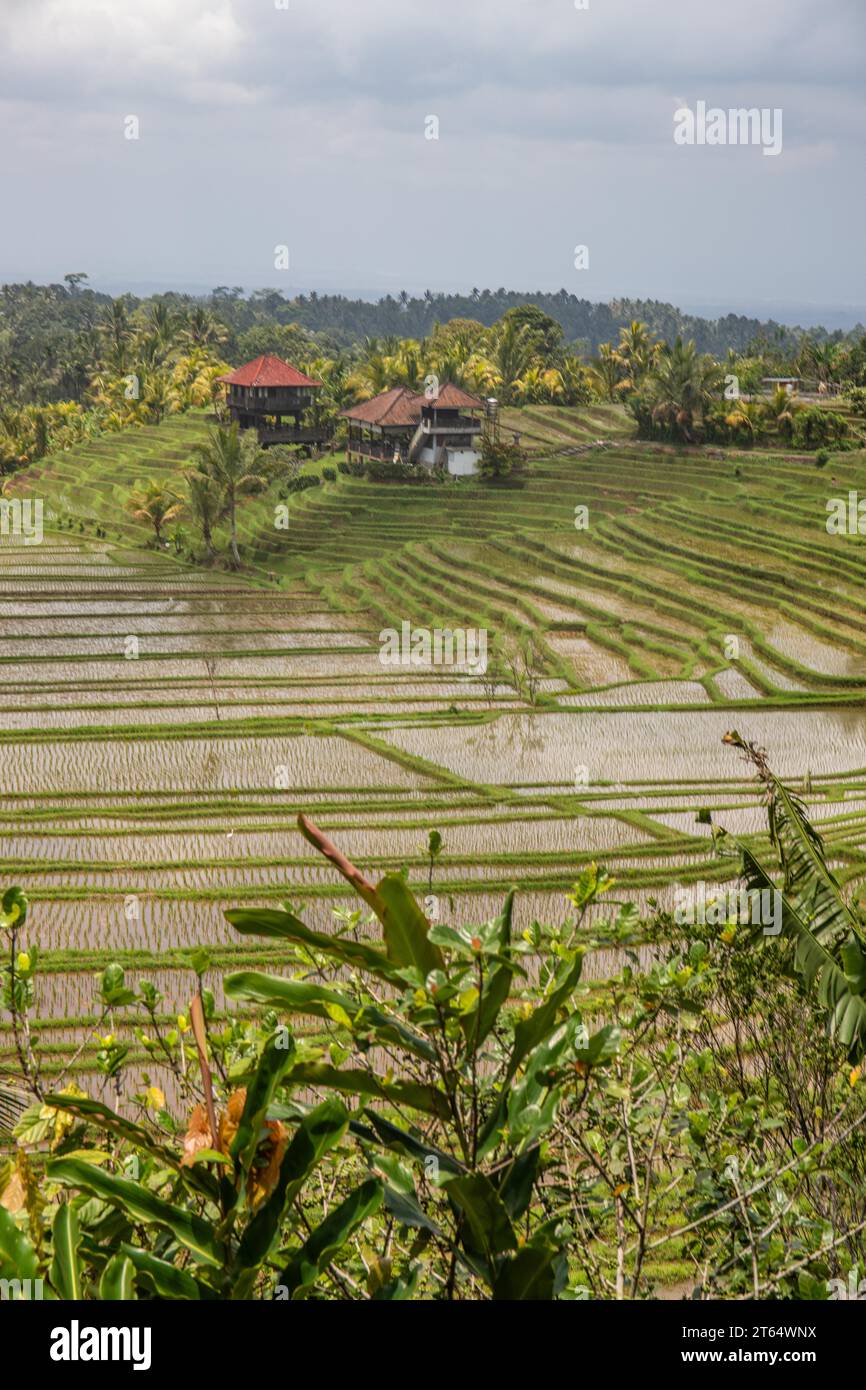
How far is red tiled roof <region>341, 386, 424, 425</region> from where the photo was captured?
1131 inches

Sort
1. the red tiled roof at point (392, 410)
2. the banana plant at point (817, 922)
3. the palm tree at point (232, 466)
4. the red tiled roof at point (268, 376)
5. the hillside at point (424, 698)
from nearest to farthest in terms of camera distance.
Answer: the banana plant at point (817, 922), the hillside at point (424, 698), the palm tree at point (232, 466), the red tiled roof at point (392, 410), the red tiled roof at point (268, 376)

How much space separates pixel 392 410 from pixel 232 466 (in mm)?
5222

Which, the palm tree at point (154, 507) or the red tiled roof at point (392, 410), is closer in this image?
the palm tree at point (154, 507)

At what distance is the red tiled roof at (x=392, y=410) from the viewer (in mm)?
28719

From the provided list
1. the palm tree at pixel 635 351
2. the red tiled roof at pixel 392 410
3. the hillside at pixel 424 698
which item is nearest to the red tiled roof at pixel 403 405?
the red tiled roof at pixel 392 410

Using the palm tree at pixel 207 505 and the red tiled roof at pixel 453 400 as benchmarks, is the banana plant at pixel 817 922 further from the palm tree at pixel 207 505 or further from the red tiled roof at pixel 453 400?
the red tiled roof at pixel 453 400

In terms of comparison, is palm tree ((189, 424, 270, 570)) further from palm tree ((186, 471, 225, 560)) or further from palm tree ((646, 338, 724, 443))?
palm tree ((646, 338, 724, 443))

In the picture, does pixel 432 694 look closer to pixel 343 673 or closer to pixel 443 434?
pixel 343 673

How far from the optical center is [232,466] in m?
24.7

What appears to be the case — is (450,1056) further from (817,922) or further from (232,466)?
(232,466)

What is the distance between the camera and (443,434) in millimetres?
28094

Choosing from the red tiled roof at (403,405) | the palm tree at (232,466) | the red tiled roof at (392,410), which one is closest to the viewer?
the palm tree at (232,466)

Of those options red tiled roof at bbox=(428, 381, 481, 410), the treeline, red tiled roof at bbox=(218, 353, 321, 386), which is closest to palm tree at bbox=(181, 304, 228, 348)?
the treeline

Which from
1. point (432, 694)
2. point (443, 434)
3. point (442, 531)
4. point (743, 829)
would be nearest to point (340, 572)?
point (442, 531)
